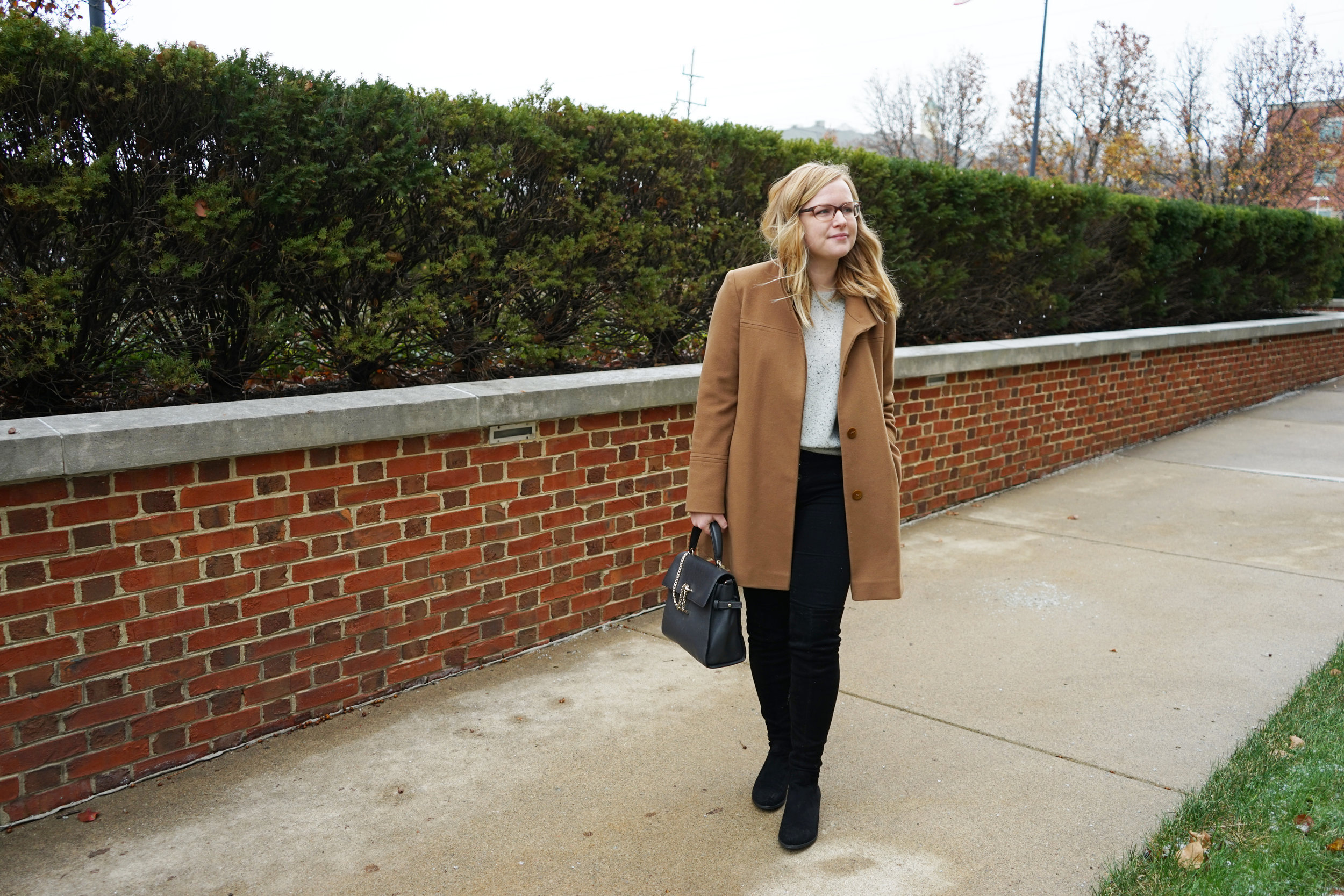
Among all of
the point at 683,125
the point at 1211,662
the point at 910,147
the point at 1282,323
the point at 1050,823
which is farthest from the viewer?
the point at 910,147

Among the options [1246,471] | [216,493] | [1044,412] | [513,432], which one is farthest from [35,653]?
[1246,471]

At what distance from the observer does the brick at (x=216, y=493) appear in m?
3.27

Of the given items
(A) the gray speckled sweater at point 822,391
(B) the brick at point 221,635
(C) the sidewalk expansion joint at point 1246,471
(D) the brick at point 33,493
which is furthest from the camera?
(C) the sidewalk expansion joint at point 1246,471

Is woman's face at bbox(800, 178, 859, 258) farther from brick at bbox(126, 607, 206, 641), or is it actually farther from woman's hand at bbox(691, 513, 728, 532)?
brick at bbox(126, 607, 206, 641)

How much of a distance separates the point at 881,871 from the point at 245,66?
10.6 feet

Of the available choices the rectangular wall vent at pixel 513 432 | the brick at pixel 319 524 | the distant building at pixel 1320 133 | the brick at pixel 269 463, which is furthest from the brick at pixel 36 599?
the distant building at pixel 1320 133

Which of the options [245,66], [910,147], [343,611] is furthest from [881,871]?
[910,147]

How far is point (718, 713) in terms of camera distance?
12.8 feet

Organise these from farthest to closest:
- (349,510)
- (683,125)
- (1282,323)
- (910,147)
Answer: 1. (910,147)
2. (1282,323)
3. (683,125)
4. (349,510)

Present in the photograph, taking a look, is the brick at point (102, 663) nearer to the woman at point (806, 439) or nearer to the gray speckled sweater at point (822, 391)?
the woman at point (806, 439)

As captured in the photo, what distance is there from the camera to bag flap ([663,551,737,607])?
115 inches

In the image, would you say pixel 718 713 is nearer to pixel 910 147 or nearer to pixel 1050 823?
pixel 1050 823

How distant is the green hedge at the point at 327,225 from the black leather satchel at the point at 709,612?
1865 mm

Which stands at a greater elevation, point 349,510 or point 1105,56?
point 1105,56
